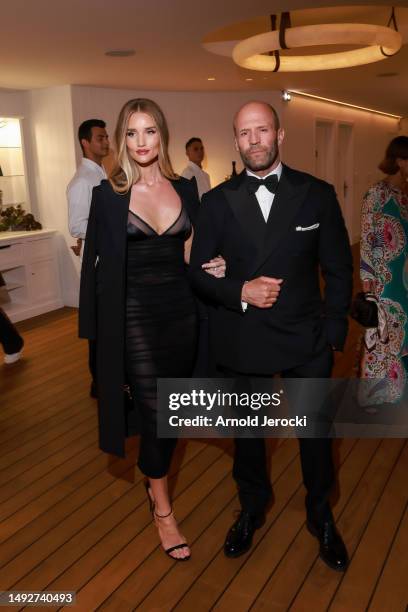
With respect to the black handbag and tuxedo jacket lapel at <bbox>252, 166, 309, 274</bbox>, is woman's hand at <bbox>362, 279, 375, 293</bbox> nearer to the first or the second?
the black handbag

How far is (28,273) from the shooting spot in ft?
22.2

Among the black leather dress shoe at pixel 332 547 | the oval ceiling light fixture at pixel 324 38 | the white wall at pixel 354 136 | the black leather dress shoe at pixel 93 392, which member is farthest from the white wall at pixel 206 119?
the black leather dress shoe at pixel 332 547

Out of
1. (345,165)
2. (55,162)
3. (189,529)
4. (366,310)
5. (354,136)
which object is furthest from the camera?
(354,136)

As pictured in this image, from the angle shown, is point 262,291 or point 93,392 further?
point 93,392

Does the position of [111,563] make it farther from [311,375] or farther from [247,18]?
[247,18]

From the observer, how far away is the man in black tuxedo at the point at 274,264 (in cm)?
200

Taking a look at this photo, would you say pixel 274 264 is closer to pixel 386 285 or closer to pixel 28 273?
pixel 386 285

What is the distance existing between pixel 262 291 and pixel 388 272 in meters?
1.70

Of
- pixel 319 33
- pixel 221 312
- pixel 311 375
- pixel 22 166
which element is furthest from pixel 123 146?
pixel 22 166

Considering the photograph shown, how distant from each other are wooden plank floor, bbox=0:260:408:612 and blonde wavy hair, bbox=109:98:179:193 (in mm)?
1525

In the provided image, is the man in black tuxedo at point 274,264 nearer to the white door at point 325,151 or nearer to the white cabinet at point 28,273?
the white cabinet at point 28,273

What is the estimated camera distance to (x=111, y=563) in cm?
237

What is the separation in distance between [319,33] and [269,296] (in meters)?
2.48

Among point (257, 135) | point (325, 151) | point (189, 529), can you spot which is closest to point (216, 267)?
point (257, 135)
